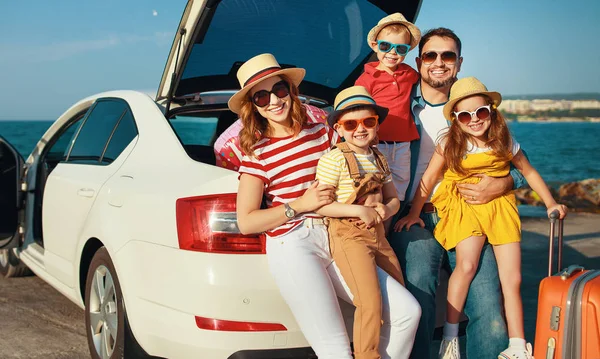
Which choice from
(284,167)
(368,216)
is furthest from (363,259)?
(284,167)

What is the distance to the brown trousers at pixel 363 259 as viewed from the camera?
2.67m

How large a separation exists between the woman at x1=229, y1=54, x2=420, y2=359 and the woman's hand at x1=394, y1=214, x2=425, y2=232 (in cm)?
49

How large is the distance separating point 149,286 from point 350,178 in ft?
3.33

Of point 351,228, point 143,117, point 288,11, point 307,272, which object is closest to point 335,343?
point 307,272

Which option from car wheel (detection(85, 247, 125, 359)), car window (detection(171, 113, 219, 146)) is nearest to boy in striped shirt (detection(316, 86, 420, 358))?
car window (detection(171, 113, 219, 146))

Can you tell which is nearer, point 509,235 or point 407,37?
point 509,235

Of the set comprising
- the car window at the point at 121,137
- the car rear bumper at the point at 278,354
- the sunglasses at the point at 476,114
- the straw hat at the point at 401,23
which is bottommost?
the car rear bumper at the point at 278,354

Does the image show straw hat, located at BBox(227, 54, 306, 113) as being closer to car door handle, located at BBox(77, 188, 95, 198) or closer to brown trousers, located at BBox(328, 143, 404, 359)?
brown trousers, located at BBox(328, 143, 404, 359)

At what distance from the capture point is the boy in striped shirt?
2687 mm

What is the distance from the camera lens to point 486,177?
10.5 ft

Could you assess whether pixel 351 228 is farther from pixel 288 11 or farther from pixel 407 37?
pixel 288 11

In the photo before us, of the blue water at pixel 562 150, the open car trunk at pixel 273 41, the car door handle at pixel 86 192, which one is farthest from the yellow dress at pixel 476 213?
the blue water at pixel 562 150

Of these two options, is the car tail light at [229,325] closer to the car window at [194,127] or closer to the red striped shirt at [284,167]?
the red striped shirt at [284,167]

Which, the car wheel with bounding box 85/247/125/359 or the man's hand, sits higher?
the man's hand
